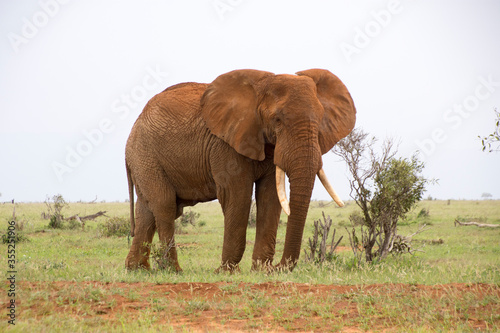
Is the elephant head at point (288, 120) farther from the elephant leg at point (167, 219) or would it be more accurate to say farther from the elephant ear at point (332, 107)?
the elephant leg at point (167, 219)

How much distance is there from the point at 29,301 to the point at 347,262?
241 inches

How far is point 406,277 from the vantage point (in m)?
9.63

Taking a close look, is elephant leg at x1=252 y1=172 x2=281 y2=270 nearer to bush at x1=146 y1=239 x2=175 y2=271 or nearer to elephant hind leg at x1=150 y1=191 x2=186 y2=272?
bush at x1=146 y1=239 x2=175 y2=271

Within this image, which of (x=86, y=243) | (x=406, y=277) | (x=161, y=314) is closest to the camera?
(x=161, y=314)

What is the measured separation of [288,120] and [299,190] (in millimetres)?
1179

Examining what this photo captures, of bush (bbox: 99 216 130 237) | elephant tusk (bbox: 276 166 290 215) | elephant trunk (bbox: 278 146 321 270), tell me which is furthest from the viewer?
bush (bbox: 99 216 130 237)

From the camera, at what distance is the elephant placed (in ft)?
30.5

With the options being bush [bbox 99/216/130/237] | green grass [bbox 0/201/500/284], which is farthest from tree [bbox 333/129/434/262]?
bush [bbox 99/216/130/237]

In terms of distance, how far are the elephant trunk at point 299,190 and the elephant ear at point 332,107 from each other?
862 mm

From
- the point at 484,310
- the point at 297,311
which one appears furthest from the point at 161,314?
the point at 484,310

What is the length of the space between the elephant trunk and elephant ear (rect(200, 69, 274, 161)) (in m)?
0.97

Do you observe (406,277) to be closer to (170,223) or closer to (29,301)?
(170,223)

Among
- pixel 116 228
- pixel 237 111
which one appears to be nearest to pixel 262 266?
pixel 237 111

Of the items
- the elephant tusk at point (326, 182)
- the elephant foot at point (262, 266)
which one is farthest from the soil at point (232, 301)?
the elephant tusk at point (326, 182)
